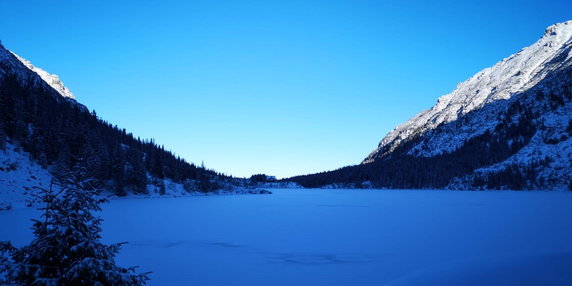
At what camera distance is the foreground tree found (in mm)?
6098

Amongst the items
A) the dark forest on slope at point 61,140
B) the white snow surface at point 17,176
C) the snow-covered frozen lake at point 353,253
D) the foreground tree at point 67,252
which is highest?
the dark forest on slope at point 61,140

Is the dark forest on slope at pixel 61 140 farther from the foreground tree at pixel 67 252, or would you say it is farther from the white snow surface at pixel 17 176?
the foreground tree at pixel 67 252

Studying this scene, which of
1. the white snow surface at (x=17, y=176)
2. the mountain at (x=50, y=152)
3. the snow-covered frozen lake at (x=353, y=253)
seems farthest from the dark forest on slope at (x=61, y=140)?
the snow-covered frozen lake at (x=353, y=253)

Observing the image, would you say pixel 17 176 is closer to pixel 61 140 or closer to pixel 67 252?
pixel 61 140

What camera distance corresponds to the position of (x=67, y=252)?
21.3 ft

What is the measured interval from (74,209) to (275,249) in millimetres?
15331

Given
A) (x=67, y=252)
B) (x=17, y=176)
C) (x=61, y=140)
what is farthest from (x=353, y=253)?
(x=61, y=140)

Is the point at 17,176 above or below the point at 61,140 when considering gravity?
below

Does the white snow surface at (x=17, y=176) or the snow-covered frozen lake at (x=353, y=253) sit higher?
the white snow surface at (x=17, y=176)

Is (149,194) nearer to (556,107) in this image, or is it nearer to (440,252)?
(440,252)

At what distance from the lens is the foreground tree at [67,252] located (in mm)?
6098

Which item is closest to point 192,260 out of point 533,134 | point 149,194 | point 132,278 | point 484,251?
point 132,278

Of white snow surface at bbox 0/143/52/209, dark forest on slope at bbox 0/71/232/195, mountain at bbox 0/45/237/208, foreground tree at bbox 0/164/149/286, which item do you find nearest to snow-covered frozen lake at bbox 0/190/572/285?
foreground tree at bbox 0/164/149/286

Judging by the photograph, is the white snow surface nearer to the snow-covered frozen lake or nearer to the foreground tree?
the snow-covered frozen lake
